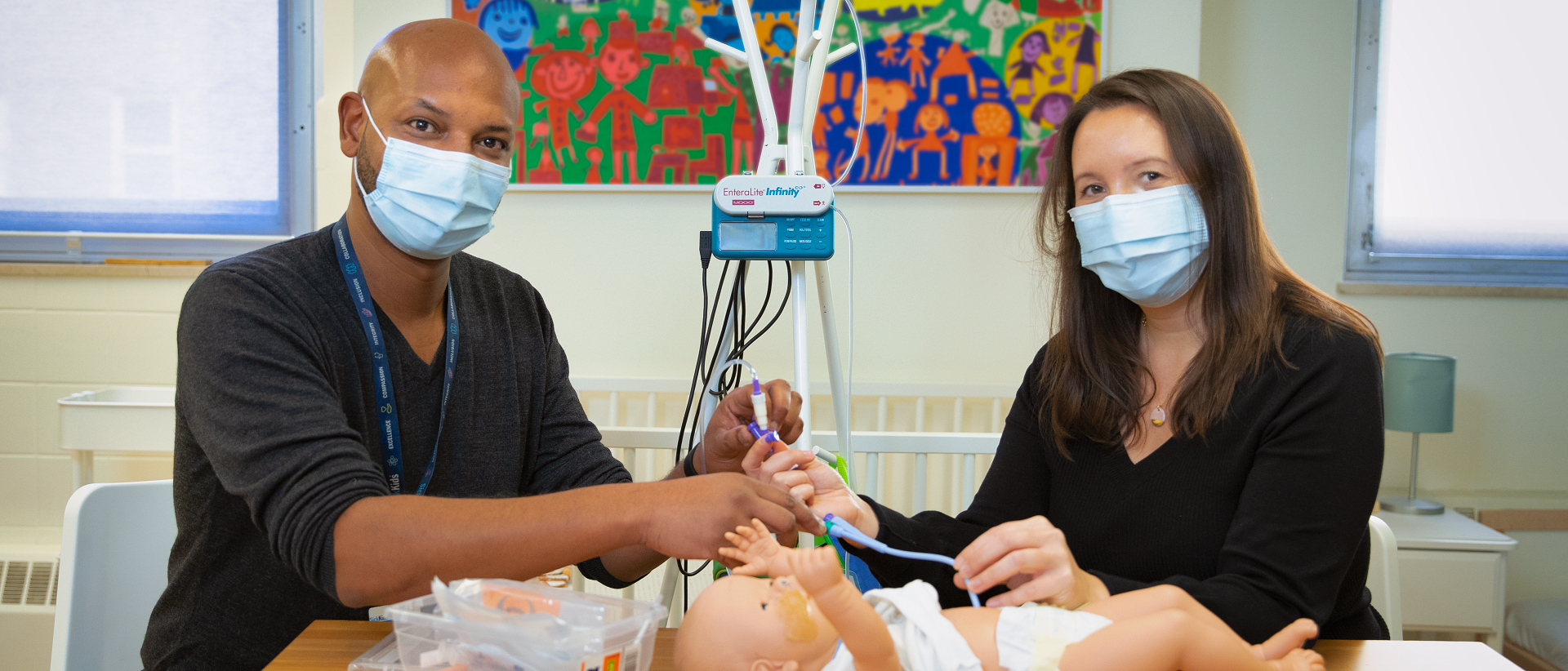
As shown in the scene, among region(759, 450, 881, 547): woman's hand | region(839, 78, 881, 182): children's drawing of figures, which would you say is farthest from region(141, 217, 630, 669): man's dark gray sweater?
region(839, 78, 881, 182): children's drawing of figures

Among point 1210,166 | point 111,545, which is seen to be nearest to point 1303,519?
point 1210,166

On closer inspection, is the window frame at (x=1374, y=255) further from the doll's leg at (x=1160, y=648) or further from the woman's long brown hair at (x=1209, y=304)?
the doll's leg at (x=1160, y=648)

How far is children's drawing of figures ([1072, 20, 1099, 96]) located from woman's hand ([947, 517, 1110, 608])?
2.04 m

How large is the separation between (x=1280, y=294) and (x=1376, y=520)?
424 millimetres

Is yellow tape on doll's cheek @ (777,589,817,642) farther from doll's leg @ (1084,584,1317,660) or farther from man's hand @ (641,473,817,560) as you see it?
doll's leg @ (1084,584,1317,660)

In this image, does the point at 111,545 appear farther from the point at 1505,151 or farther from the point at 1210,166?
the point at 1505,151

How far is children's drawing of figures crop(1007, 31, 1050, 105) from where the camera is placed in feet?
8.89

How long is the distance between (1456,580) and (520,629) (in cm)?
260

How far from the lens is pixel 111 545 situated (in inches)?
51.6

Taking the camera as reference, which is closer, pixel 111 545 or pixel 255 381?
pixel 255 381

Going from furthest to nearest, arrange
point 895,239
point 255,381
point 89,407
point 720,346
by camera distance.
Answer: point 895,239
point 89,407
point 720,346
point 255,381

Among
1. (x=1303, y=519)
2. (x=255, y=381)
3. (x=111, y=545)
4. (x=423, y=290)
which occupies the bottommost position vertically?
(x=111, y=545)

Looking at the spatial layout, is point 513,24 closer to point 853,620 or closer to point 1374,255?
point 853,620

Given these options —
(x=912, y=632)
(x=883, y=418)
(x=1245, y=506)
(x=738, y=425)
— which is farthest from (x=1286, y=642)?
(x=883, y=418)
